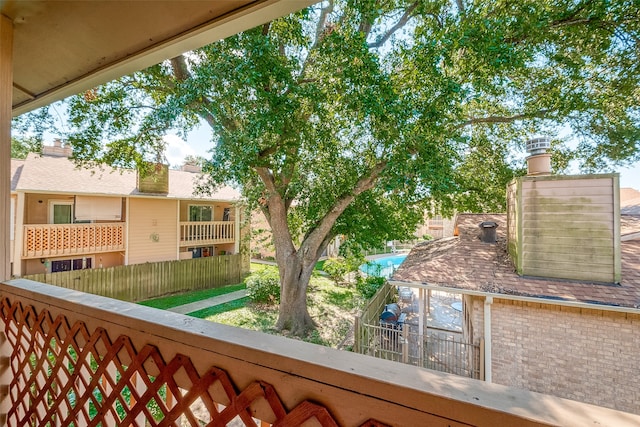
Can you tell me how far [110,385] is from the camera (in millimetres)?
1105

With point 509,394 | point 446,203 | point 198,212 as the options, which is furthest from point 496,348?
point 198,212

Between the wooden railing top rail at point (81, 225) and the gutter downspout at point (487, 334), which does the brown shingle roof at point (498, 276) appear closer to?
the gutter downspout at point (487, 334)

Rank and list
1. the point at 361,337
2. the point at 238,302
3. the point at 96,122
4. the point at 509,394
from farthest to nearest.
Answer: the point at 238,302, the point at 96,122, the point at 361,337, the point at 509,394

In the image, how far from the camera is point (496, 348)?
5.12 meters

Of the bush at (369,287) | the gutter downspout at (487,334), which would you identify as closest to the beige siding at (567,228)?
the gutter downspout at (487,334)

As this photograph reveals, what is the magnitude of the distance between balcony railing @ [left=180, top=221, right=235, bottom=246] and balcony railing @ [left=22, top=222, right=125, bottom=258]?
2367 mm

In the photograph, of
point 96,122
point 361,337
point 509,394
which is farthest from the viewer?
point 96,122

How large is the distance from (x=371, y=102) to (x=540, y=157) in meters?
3.59

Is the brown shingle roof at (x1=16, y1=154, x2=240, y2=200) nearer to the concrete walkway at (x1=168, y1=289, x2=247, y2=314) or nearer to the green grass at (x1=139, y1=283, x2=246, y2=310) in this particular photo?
the concrete walkway at (x1=168, y1=289, x2=247, y2=314)

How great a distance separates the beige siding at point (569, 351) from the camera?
4430mm

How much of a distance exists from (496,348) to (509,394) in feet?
18.5

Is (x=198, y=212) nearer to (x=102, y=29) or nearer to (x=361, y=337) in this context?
(x=361, y=337)

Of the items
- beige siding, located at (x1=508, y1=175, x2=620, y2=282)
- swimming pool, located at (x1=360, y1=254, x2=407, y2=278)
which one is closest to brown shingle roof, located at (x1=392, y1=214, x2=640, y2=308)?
beige siding, located at (x1=508, y1=175, x2=620, y2=282)

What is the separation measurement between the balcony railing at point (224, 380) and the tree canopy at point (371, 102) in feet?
13.9
